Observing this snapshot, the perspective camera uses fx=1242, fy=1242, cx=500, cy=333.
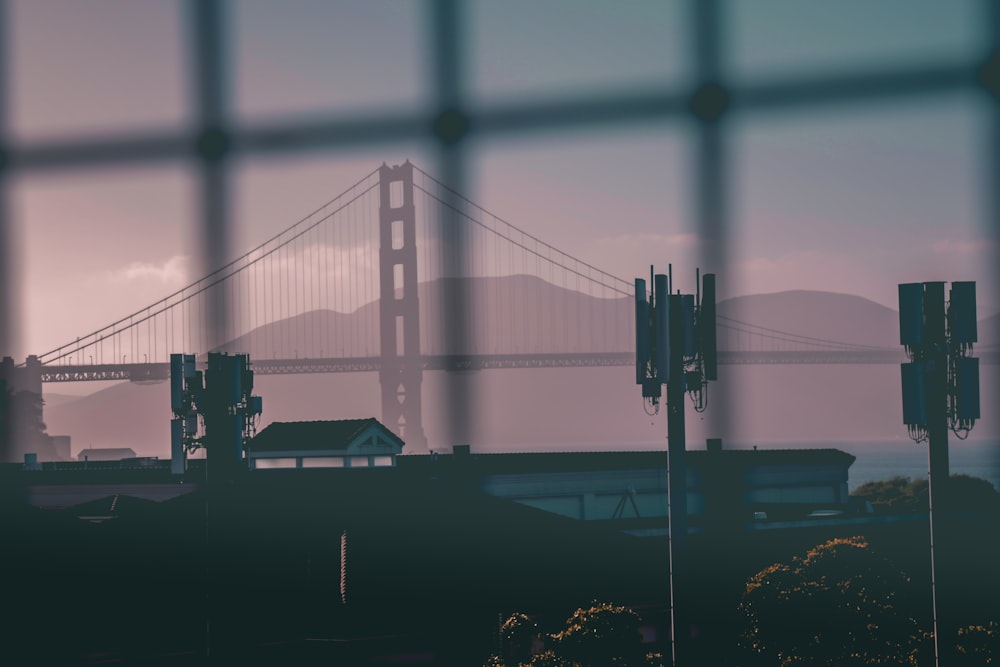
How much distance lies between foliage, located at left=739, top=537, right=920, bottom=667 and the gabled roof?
31824 mm

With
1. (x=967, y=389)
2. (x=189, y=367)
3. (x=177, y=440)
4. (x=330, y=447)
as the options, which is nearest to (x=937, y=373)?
(x=967, y=389)

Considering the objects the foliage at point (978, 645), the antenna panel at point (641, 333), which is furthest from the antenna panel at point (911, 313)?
the foliage at point (978, 645)

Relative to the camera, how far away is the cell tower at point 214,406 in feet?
87.0

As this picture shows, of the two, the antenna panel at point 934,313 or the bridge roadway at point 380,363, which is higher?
the bridge roadway at point 380,363

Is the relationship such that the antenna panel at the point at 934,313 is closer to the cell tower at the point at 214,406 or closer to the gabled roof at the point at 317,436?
the cell tower at the point at 214,406

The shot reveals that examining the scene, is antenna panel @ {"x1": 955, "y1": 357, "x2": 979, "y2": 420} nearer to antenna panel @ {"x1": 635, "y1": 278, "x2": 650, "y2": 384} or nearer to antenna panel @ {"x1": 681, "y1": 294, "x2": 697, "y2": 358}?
antenna panel @ {"x1": 635, "y1": 278, "x2": 650, "y2": 384}

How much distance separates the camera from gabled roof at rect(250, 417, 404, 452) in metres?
51.0

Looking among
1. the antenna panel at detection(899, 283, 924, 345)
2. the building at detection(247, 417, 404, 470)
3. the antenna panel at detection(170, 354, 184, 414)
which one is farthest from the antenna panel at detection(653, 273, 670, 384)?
the building at detection(247, 417, 404, 470)

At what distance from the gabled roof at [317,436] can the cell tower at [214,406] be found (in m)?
16.1

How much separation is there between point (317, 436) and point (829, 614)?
1381 inches

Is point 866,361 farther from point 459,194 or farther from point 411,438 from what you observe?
point 459,194

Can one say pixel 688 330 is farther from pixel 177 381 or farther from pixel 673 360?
pixel 177 381

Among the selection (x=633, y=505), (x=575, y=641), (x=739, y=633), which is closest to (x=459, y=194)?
(x=575, y=641)

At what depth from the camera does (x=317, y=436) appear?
51.7 m
